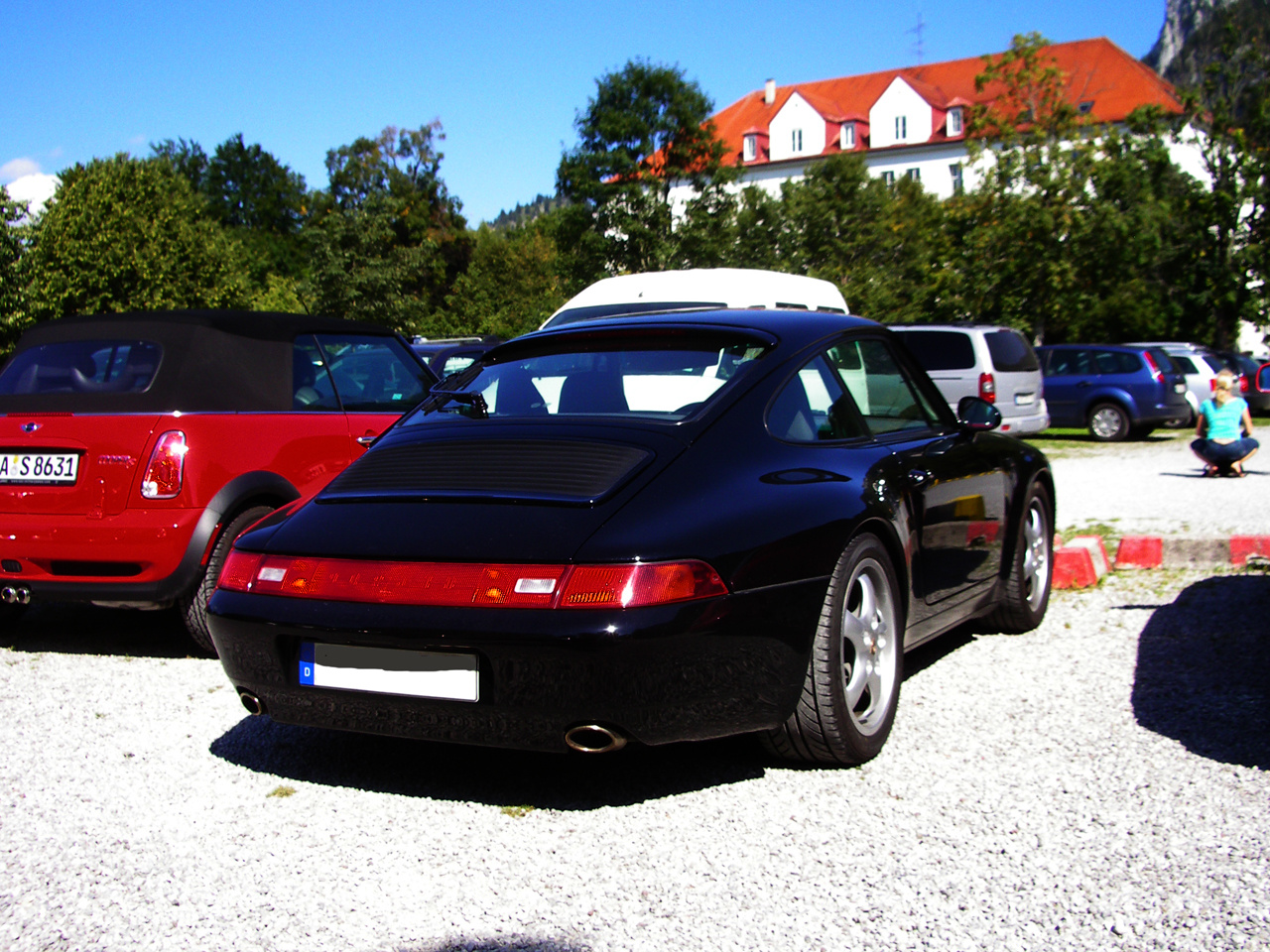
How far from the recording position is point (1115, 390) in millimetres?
22016

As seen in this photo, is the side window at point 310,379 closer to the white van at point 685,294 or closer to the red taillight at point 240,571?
the red taillight at point 240,571

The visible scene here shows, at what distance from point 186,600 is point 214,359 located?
1.23m

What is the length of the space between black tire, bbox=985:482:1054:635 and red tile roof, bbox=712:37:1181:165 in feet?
225

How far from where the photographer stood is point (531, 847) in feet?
10.8

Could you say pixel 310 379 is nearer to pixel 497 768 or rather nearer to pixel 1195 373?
pixel 497 768

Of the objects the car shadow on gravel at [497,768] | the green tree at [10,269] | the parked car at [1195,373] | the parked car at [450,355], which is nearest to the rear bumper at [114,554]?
the car shadow on gravel at [497,768]

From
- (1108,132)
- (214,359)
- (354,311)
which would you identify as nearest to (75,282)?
(354,311)

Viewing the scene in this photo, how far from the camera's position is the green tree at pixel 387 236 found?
48.2m

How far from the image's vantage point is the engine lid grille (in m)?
3.45

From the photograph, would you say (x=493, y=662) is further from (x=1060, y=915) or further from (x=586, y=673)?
(x=1060, y=915)

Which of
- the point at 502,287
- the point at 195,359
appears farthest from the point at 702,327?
the point at 502,287

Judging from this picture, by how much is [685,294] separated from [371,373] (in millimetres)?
4027

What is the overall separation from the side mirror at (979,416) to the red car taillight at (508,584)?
7.92ft

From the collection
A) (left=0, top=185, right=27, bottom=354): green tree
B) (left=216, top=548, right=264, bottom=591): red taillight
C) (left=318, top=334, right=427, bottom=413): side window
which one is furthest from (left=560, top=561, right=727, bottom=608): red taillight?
(left=0, top=185, right=27, bottom=354): green tree
